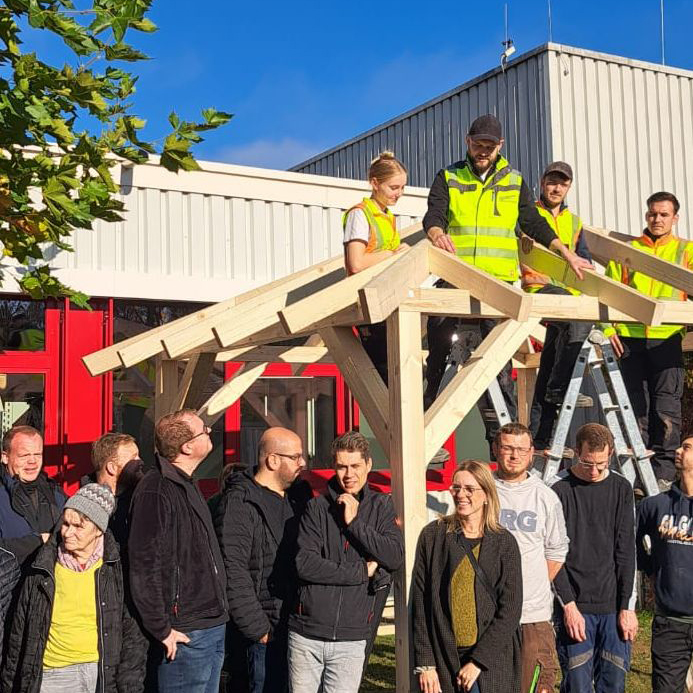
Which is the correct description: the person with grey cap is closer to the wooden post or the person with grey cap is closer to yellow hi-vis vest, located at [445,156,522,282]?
the wooden post

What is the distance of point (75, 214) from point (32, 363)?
15.5ft

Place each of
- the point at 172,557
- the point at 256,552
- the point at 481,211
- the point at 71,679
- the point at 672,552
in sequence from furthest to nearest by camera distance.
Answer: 1. the point at 481,211
2. the point at 672,552
3. the point at 256,552
4. the point at 172,557
5. the point at 71,679

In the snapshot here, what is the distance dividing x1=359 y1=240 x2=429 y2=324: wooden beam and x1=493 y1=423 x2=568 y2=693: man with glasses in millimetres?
950

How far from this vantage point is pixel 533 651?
5.11m

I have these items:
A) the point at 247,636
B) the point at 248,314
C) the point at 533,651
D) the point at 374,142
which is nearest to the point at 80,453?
the point at 248,314

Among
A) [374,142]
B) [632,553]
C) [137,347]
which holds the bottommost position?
[632,553]

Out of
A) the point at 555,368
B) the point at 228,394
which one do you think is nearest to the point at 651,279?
the point at 555,368

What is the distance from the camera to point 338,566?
4.79 metres

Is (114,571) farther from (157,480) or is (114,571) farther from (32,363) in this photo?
(32,363)

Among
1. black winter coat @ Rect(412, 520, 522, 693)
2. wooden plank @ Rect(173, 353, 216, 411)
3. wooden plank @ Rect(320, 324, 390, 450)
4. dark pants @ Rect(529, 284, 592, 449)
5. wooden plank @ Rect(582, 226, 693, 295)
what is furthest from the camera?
wooden plank @ Rect(173, 353, 216, 411)

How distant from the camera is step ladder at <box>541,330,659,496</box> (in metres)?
6.97

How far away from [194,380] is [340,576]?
11.7 feet

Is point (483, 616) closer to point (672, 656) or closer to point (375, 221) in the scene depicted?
point (672, 656)

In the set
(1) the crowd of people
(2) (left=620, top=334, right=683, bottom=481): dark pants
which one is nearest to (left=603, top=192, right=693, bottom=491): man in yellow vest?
(2) (left=620, top=334, right=683, bottom=481): dark pants
